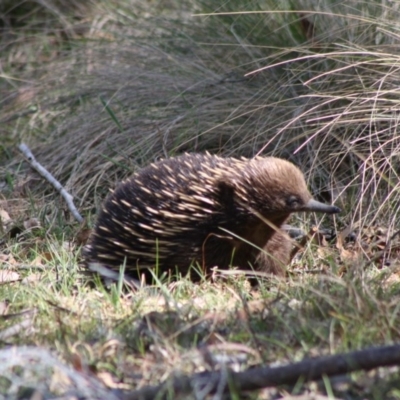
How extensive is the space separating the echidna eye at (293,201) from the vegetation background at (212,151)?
1.25ft

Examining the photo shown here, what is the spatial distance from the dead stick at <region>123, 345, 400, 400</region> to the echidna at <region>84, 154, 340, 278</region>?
162 cm

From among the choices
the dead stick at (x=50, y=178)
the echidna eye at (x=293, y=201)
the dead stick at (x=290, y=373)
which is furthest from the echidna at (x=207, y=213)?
the dead stick at (x=290, y=373)

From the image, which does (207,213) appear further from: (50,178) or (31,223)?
(50,178)

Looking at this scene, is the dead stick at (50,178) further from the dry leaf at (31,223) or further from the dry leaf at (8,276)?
the dry leaf at (8,276)

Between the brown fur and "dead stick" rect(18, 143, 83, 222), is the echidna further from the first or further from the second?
"dead stick" rect(18, 143, 83, 222)

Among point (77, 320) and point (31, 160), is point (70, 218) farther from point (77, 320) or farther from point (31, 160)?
point (77, 320)

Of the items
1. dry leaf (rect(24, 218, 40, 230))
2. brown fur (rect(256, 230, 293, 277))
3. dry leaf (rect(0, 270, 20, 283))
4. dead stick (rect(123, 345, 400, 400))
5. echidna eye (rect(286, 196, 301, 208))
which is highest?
dead stick (rect(123, 345, 400, 400))

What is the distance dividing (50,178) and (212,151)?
Answer: 112cm

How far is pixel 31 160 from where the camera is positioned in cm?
625

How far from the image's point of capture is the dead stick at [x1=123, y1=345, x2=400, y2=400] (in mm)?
2482

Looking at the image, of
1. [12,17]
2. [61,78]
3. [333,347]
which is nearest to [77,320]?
[333,347]

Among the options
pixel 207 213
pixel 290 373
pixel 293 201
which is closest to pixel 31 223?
pixel 207 213

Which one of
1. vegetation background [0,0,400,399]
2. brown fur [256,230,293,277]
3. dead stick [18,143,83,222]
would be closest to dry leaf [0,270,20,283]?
vegetation background [0,0,400,399]

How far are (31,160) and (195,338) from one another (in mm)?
3575
